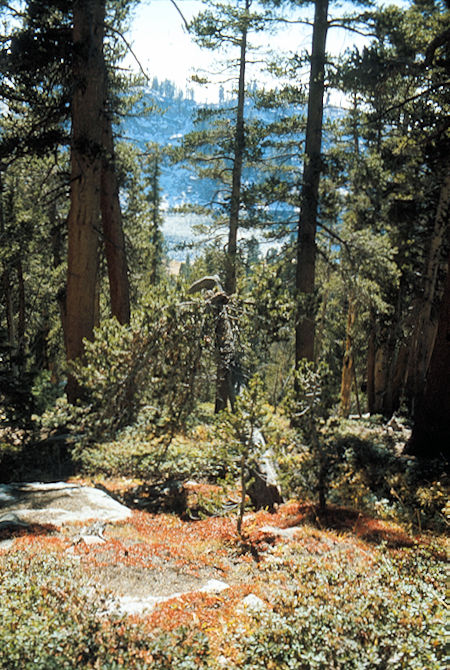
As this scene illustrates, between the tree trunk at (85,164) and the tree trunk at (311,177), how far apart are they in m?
5.42

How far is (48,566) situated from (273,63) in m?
12.5

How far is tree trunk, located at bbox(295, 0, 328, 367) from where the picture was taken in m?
12.0

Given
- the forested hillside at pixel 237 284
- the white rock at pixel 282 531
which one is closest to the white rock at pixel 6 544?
the forested hillside at pixel 237 284

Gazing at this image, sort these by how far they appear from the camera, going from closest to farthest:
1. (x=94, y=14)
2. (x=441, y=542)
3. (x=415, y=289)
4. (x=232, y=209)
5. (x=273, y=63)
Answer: (x=441, y=542)
(x=94, y=14)
(x=273, y=63)
(x=232, y=209)
(x=415, y=289)

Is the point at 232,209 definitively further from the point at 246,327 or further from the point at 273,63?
the point at 246,327

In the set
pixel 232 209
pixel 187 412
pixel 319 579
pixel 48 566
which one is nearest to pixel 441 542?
pixel 319 579

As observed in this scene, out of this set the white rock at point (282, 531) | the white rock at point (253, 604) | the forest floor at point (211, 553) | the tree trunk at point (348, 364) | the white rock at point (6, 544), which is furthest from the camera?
the tree trunk at point (348, 364)

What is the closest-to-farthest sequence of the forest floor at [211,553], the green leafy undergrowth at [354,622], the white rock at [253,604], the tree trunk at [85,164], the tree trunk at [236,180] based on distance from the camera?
the green leafy undergrowth at [354,622] < the white rock at [253,604] < the forest floor at [211,553] < the tree trunk at [85,164] < the tree trunk at [236,180]

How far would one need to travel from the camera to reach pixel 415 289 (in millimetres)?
15562

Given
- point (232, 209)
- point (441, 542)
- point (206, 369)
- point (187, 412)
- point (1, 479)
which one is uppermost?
point (232, 209)

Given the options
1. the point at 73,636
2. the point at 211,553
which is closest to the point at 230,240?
the point at 211,553

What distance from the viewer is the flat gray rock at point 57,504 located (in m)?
6.15

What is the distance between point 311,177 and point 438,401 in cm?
671

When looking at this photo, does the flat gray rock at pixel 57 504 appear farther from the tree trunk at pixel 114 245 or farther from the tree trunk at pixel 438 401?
the tree trunk at pixel 438 401
